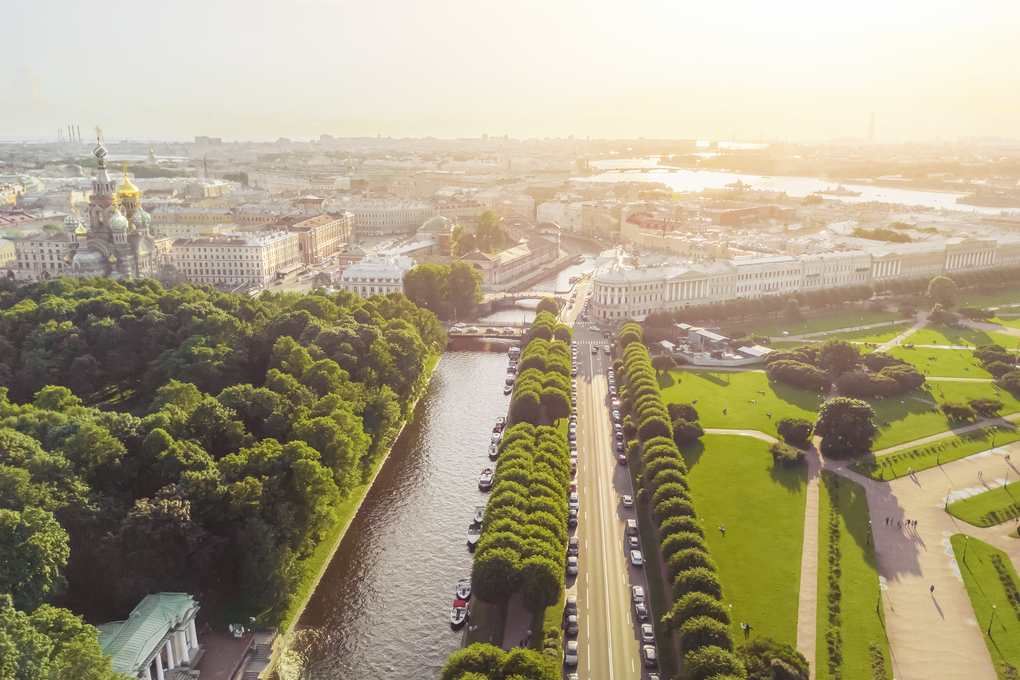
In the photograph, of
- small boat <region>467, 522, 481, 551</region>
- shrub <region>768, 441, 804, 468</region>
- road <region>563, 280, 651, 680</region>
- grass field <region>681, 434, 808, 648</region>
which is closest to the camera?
road <region>563, 280, 651, 680</region>

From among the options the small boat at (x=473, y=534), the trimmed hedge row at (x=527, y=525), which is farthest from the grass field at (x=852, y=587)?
the small boat at (x=473, y=534)

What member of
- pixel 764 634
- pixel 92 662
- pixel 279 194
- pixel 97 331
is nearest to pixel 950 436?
pixel 764 634

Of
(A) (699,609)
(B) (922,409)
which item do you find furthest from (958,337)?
(A) (699,609)

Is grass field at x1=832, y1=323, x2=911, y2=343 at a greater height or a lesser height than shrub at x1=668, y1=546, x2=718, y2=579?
greater

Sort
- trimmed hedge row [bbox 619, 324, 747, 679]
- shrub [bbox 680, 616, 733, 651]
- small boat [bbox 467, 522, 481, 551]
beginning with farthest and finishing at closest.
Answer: small boat [bbox 467, 522, 481, 551], shrub [bbox 680, 616, 733, 651], trimmed hedge row [bbox 619, 324, 747, 679]

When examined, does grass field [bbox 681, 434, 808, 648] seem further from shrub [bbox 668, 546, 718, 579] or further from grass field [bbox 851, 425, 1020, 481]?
grass field [bbox 851, 425, 1020, 481]

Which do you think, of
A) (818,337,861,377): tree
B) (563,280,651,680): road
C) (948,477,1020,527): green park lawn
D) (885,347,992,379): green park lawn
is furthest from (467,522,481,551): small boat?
Result: (885,347,992,379): green park lawn
